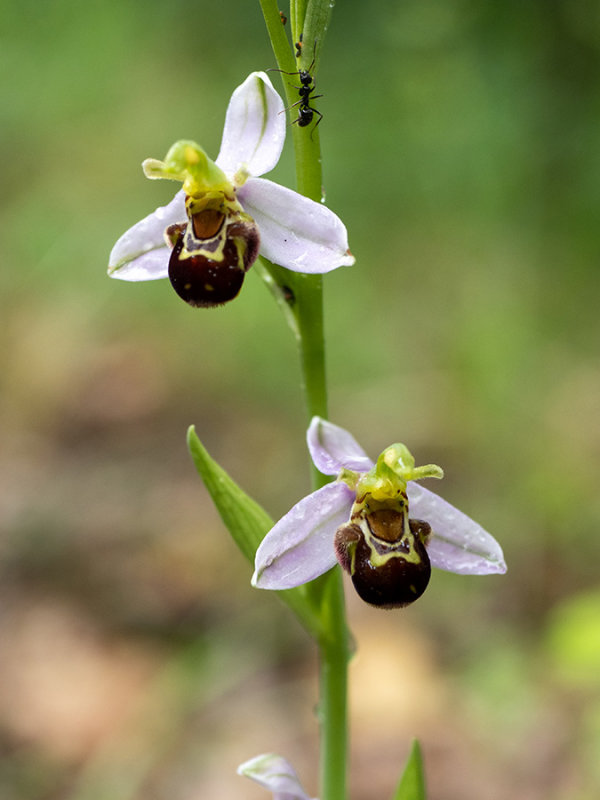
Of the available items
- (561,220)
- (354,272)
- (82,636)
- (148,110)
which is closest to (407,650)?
(82,636)

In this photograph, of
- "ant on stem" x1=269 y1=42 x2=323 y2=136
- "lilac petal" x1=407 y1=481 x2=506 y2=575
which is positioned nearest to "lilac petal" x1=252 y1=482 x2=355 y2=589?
"lilac petal" x1=407 y1=481 x2=506 y2=575

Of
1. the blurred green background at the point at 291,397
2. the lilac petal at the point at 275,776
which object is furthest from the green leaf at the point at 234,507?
the blurred green background at the point at 291,397

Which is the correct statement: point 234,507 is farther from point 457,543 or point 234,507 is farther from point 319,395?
point 457,543

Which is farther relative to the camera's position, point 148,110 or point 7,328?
point 148,110

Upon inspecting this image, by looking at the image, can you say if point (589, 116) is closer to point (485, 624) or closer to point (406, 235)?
point (406, 235)

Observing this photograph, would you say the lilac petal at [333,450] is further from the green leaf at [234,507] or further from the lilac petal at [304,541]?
the green leaf at [234,507]

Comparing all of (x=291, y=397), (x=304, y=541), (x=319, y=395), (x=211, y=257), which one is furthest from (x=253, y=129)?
(x=291, y=397)
